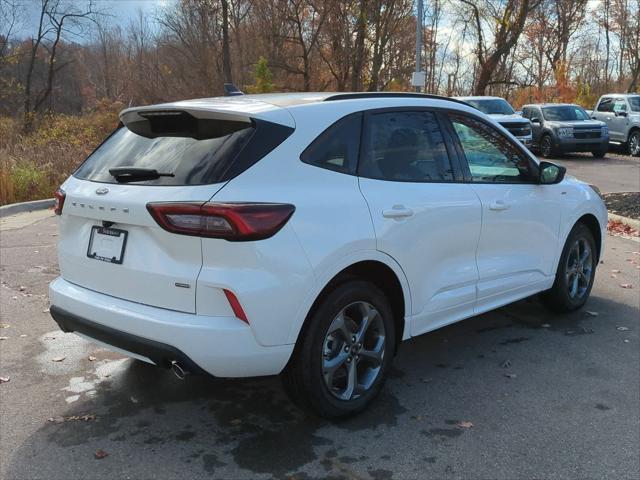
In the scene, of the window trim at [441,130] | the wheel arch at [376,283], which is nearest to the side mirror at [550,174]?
the window trim at [441,130]

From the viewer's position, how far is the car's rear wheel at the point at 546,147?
20938 mm

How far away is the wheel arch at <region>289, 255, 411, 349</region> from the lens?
3.14m

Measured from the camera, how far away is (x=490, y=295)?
4398 mm

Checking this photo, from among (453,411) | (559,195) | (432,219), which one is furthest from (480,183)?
(453,411)

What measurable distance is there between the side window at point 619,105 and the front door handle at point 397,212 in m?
21.3

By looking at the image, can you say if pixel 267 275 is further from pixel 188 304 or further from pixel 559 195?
pixel 559 195

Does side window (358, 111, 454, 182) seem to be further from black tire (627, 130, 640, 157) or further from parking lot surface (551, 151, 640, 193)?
black tire (627, 130, 640, 157)

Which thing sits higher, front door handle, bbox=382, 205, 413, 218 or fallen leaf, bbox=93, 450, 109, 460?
front door handle, bbox=382, 205, 413, 218

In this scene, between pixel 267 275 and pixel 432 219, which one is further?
pixel 432 219

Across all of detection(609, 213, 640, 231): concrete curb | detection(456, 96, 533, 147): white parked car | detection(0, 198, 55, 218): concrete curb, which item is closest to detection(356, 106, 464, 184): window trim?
detection(609, 213, 640, 231): concrete curb

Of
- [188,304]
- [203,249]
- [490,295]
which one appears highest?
[203,249]

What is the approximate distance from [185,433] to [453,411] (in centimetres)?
153

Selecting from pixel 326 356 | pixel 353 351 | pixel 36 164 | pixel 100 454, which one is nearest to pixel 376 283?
pixel 353 351

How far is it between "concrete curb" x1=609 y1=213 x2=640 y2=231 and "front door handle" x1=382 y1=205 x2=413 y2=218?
6.77 m
